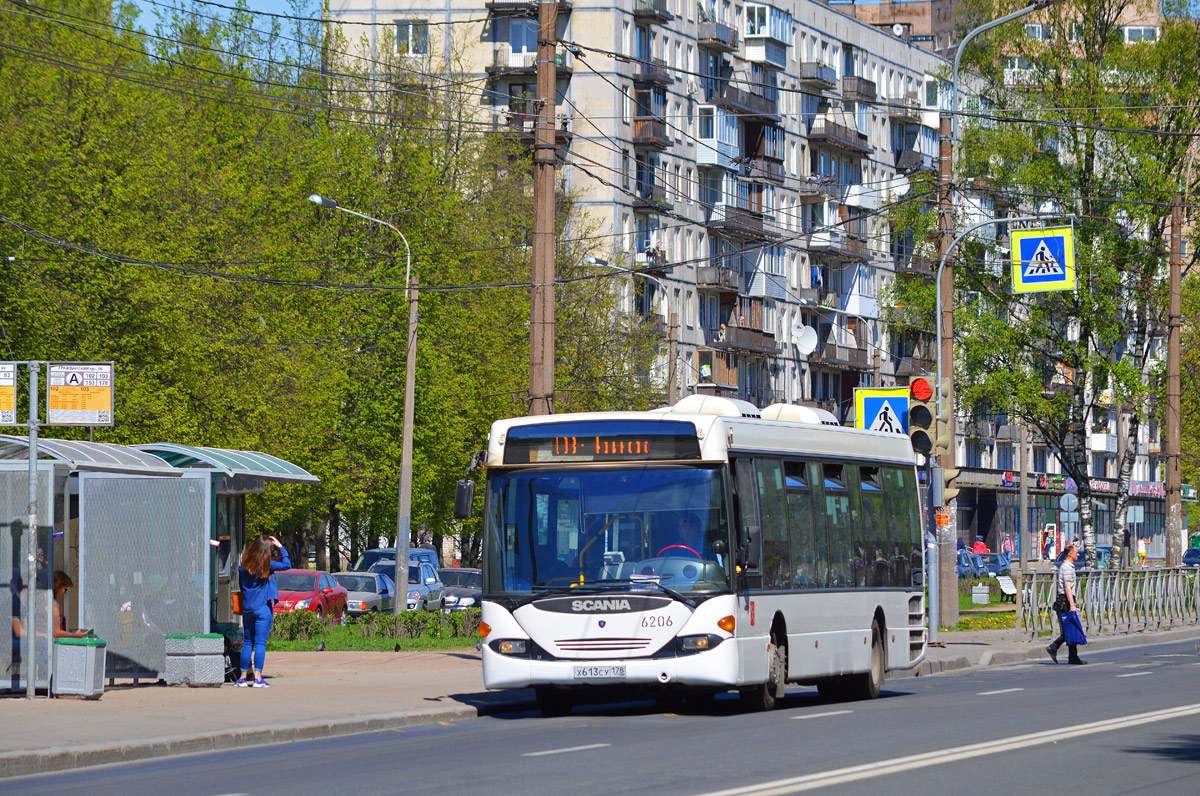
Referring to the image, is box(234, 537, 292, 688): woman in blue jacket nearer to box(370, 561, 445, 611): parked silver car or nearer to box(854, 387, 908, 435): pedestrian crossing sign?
box(854, 387, 908, 435): pedestrian crossing sign

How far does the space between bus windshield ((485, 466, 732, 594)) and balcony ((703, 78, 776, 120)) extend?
7158 centimetres

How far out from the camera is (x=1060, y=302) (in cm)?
5319

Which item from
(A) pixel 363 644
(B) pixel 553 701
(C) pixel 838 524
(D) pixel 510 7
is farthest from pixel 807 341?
(B) pixel 553 701

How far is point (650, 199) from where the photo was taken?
276 ft

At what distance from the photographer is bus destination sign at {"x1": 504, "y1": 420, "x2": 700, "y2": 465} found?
62.4 ft

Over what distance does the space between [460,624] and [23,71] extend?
56.0 ft

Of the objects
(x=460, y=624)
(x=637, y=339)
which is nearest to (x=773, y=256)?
(x=637, y=339)

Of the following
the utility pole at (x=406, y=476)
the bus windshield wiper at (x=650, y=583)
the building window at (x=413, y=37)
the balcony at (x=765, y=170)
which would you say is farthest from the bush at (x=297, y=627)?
the balcony at (x=765, y=170)

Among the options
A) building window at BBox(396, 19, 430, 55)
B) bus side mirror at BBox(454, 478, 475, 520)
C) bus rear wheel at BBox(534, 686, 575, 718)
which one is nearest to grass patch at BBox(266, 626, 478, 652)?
bus rear wheel at BBox(534, 686, 575, 718)

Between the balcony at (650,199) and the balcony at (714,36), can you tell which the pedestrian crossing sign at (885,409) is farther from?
the balcony at (714,36)

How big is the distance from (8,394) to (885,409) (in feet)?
46.8

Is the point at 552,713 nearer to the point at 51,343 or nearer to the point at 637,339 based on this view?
the point at 51,343

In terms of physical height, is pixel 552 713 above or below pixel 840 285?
below

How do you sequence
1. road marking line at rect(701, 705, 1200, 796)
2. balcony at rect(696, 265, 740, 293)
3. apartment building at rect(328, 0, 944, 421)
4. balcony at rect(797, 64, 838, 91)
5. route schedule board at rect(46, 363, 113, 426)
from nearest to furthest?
road marking line at rect(701, 705, 1200, 796)
route schedule board at rect(46, 363, 113, 426)
apartment building at rect(328, 0, 944, 421)
balcony at rect(696, 265, 740, 293)
balcony at rect(797, 64, 838, 91)
